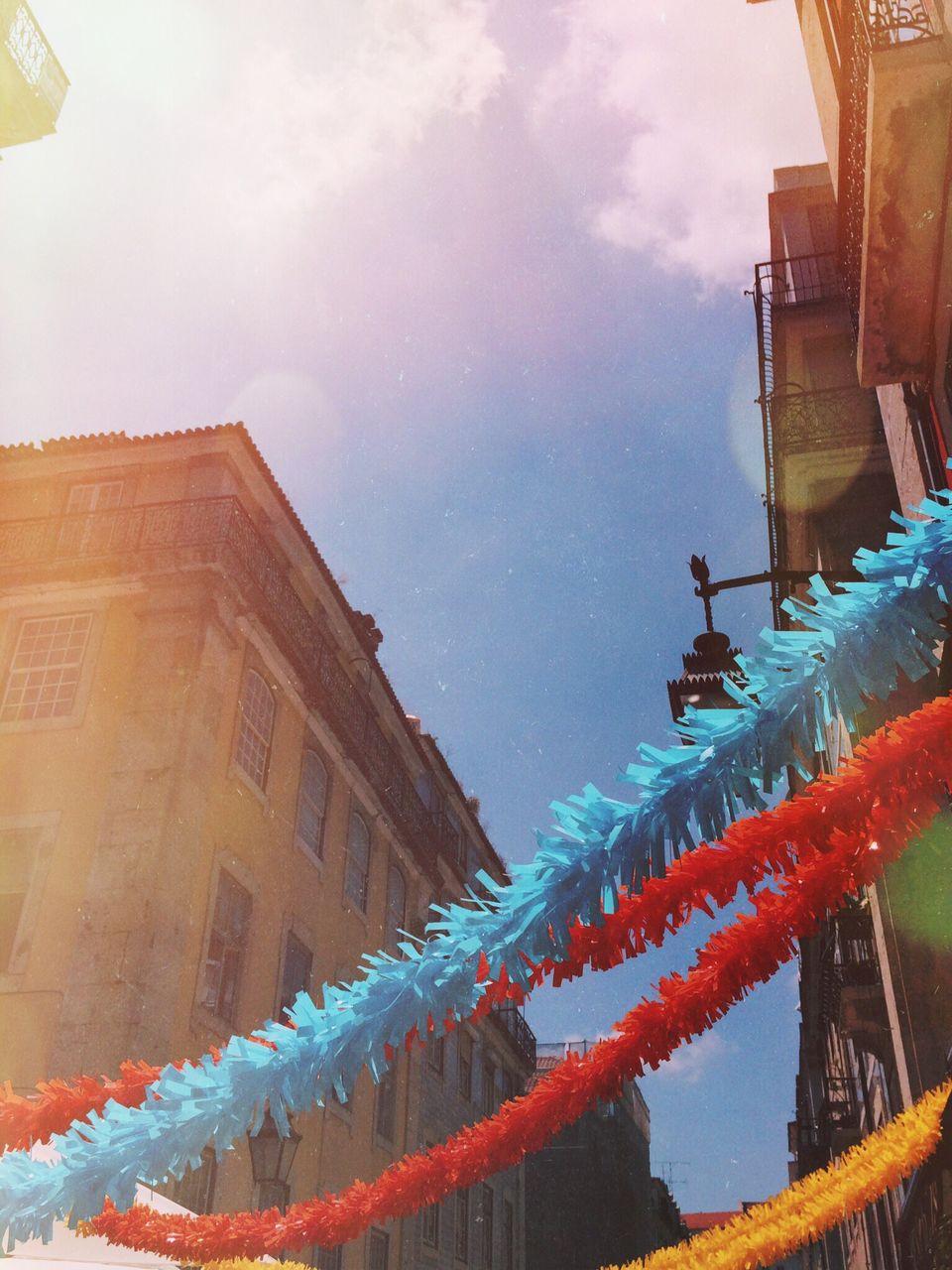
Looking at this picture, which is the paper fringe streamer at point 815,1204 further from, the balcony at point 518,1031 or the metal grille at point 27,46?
the balcony at point 518,1031

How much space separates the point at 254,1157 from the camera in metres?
7.38

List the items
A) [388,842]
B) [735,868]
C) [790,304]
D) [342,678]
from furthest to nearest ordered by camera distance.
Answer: [388,842] < [342,678] < [790,304] < [735,868]

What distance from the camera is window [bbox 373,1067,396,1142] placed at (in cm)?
1834

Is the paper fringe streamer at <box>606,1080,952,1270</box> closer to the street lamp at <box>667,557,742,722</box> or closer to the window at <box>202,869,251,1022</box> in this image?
the street lamp at <box>667,557,742,722</box>

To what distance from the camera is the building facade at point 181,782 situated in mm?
11438

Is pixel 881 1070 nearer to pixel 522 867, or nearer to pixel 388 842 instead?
pixel 388 842

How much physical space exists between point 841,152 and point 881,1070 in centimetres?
1124

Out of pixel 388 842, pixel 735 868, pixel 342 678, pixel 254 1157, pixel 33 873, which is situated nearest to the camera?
pixel 735 868

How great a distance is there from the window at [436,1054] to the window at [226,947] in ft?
32.1

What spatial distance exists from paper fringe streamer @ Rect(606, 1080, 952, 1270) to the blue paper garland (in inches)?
51.9

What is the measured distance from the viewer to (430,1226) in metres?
20.4

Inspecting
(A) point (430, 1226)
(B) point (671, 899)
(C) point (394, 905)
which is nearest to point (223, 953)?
(C) point (394, 905)

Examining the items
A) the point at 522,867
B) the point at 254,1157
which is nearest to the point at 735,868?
the point at 522,867

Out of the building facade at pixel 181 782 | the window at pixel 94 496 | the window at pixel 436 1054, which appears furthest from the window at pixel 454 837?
the window at pixel 94 496
